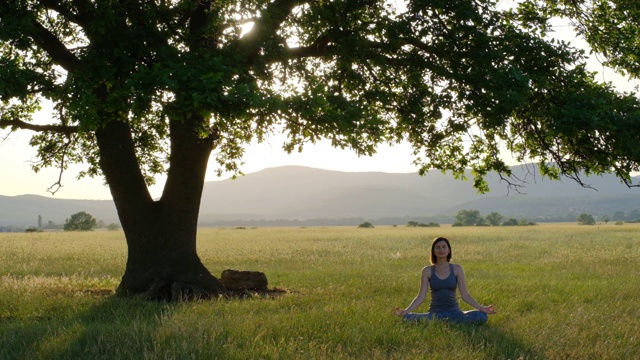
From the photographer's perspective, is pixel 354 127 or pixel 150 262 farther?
pixel 150 262

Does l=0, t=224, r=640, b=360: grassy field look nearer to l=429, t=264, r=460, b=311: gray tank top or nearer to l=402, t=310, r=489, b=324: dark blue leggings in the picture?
l=402, t=310, r=489, b=324: dark blue leggings

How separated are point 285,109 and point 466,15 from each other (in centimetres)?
460

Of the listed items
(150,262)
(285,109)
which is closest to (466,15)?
(285,109)

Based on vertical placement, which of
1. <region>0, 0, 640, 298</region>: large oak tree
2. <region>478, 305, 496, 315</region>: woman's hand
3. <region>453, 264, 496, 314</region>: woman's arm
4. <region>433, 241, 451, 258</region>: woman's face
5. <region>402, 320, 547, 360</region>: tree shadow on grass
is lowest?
<region>402, 320, 547, 360</region>: tree shadow on grass

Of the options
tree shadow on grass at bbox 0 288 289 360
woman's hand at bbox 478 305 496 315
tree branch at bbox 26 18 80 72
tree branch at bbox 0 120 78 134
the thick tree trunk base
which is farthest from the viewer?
tree branch at bbox 0 120 78 134

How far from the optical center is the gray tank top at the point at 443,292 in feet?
36.2

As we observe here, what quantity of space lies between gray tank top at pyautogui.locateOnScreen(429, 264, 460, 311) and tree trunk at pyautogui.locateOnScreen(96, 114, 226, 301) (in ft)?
19.6

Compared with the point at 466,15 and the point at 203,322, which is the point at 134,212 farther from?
the point at 466,15

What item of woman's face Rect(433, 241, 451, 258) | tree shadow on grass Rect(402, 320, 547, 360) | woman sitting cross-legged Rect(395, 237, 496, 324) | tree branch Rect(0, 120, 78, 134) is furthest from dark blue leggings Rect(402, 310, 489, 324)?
tree branch Rect(0, 120, 78, 134)

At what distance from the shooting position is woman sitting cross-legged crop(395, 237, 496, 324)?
10.9 meters

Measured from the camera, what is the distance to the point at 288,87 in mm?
13891

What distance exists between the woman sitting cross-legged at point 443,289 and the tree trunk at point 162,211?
5.96m

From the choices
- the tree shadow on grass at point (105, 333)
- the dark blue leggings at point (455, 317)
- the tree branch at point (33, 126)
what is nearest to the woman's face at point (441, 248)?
the dark blue leggings at point (455, 317)

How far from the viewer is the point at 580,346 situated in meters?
9.27
